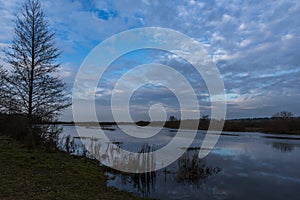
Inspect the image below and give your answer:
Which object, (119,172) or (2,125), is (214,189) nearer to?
(119,172)

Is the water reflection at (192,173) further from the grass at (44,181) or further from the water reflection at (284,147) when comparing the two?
the water reflection at (284,147)

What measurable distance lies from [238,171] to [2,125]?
1738 cm

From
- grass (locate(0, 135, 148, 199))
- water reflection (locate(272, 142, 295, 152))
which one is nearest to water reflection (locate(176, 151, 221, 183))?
grass (locate(0, 135, 148, 199))

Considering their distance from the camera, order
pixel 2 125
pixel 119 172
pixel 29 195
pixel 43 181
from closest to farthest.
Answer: pixel 29 195 → pixel 43 181 → pixel 119 172 → pixel 2 125

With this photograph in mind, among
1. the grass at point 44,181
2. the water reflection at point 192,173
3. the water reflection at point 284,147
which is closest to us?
the grass at point 44,181

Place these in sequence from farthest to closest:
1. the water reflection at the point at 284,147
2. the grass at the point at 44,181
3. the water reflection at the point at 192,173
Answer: the water reflection at the point at 284,147
the water reflection at the point at 192,173
the grass at the point at 44,181

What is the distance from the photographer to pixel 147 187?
34.8ft

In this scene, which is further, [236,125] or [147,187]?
[236,125]

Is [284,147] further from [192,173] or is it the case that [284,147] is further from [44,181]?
[44,181]

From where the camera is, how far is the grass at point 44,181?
22.0 feet

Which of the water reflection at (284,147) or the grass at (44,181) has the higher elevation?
the grass at (44,181)

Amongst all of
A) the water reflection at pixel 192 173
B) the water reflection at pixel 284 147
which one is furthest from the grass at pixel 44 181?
the water reflection at pixel 284 147

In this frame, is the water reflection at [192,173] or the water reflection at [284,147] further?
the water reflection at [284,147]

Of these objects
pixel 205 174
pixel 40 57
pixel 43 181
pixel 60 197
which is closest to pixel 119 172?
pixel 205 174
